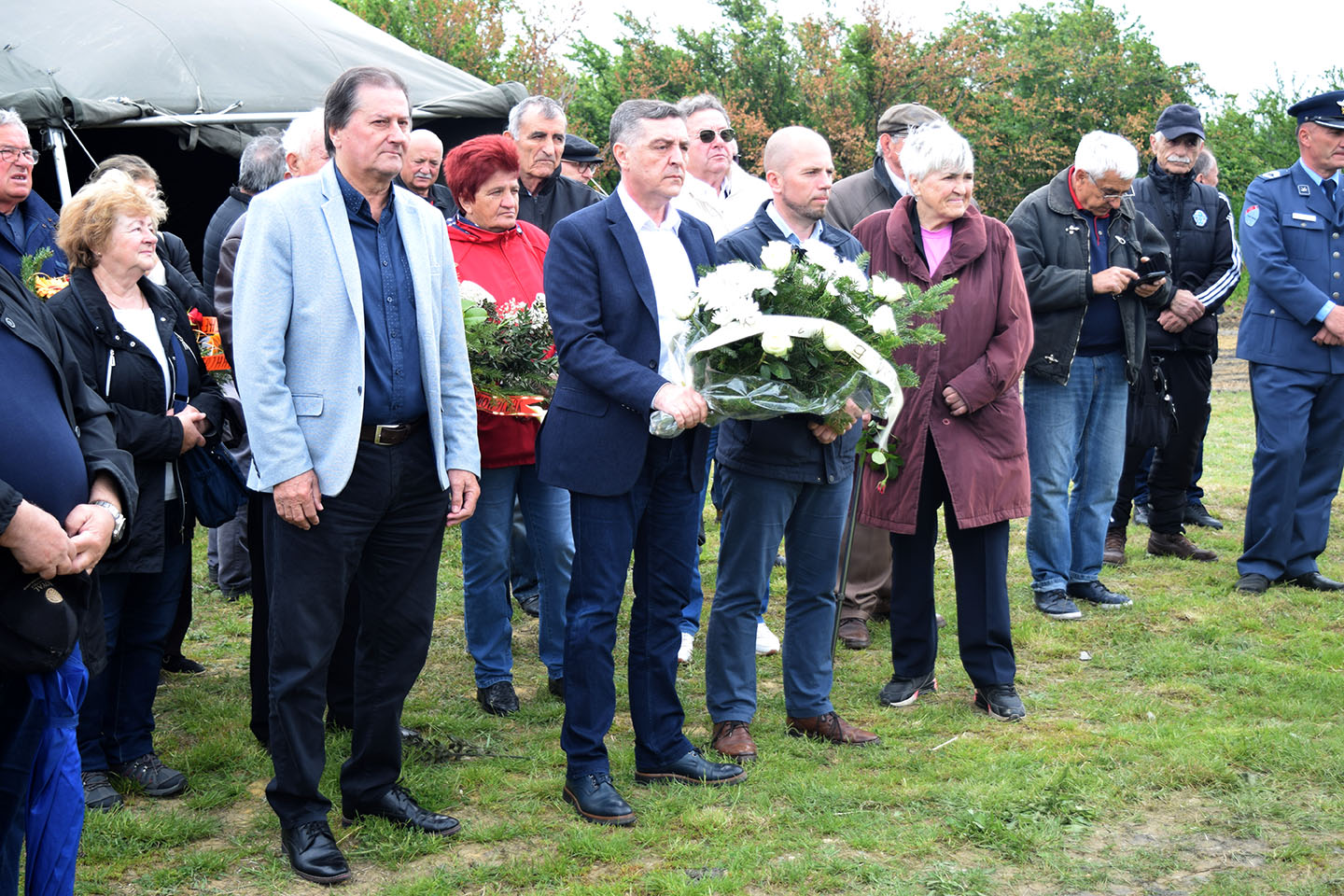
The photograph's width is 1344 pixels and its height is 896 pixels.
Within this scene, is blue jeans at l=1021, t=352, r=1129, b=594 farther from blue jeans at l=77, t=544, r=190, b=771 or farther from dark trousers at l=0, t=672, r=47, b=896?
dark trousers at l=0, t=672, r=47, b=896

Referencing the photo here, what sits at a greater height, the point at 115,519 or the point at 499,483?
the point at 115,519

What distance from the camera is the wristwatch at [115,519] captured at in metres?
3.11

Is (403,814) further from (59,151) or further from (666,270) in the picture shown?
(59,151)

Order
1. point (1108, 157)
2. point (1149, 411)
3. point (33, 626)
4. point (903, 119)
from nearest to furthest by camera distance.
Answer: point (33, 626)
point (1108, 157)
point (903, 119)
point (1149, 411)

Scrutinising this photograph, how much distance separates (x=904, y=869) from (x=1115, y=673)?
8.04 feet

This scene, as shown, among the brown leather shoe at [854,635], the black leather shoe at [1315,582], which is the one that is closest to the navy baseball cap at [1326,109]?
the black leather shoe at [1315,582]

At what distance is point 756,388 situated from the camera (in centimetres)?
424

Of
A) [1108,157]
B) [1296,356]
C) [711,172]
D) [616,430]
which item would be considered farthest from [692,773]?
[1296,356]

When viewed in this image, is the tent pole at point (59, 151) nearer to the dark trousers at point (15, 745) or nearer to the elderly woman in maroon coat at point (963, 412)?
the elderly woman in maroon coat at point (963, 412)

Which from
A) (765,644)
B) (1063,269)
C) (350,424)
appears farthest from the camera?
(1063,269)

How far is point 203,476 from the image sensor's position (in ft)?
15.5

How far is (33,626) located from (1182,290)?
6974 millimetres

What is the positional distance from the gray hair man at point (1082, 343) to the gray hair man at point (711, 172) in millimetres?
1549

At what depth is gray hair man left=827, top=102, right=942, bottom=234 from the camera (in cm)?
680
